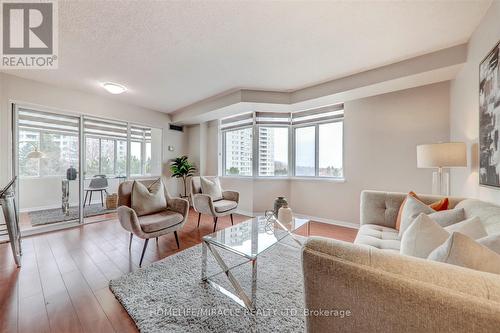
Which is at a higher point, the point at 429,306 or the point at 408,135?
the point at 408,135

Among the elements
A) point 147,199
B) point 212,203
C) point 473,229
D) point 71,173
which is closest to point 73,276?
point 147,199

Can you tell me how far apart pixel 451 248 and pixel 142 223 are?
8.22 feet

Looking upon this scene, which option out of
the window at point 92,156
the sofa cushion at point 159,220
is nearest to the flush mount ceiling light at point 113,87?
the window at point 92,156

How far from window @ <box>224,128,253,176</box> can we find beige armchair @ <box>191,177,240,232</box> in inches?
37.8

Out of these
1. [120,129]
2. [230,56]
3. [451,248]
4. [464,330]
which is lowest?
[464,330]

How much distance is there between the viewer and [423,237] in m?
0.97

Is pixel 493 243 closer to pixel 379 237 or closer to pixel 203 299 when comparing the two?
pixel 379 237

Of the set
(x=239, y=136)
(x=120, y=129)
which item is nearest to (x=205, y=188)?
(x=239, y=136)

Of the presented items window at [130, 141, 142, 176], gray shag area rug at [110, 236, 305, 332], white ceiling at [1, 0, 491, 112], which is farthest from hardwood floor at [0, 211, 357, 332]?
white ceiling at [1, 0, 491, 112]

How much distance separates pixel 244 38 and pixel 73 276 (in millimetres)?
2979

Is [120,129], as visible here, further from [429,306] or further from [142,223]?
[429,306]

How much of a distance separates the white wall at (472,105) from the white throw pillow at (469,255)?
1.38m

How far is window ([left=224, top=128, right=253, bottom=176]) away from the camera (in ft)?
14.9

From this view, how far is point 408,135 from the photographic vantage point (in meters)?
3.05
